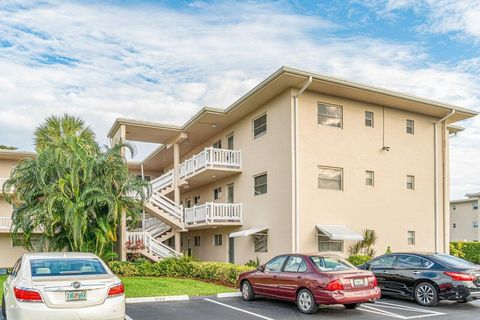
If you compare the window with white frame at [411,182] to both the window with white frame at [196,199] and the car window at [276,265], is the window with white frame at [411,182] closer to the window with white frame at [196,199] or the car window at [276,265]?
the car window at [276,265]

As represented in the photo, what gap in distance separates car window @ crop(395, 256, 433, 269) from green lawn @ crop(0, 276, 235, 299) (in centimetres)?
522

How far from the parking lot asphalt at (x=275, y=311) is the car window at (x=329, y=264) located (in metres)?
1.06

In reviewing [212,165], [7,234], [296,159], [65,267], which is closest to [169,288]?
[65,267]

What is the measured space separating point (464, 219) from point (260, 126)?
3689 centimetres

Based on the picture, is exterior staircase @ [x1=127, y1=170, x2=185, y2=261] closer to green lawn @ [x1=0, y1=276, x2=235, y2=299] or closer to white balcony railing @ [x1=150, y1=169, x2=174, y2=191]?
white balcony railing @ [x1=150, y1=169, x2=174, y2=191]

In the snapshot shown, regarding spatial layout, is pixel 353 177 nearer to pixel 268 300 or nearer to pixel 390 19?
pixel 390 19

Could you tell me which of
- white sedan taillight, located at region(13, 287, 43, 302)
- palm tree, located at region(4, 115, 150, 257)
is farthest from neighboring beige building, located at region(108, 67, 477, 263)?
white sedan taillight, located at region(13, 287, 43, 302)

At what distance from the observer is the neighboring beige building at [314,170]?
1869cm

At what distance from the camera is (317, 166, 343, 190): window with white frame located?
19328 mm

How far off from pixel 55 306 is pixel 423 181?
1893 centimetres

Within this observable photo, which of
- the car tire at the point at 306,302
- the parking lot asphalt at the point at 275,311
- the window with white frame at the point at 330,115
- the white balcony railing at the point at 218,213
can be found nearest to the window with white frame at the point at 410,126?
the window with white frame at the point at 330,115

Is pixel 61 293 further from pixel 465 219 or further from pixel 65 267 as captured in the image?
pixel 465 219

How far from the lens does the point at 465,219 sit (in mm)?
49031

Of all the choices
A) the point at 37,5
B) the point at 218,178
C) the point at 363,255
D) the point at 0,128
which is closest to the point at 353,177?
the point at 363,255
